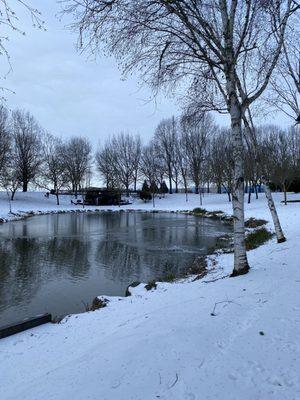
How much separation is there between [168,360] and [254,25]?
29.5 feet

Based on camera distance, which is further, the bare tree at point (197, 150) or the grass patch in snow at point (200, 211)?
the bare tree at point (197, 150)

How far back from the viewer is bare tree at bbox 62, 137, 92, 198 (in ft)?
254

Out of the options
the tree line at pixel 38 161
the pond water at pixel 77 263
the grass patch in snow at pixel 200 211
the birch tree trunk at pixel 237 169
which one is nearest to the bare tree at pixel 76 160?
the tree line at pixel 38 161

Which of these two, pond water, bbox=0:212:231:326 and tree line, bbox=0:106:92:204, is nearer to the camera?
pond water, bbox=0:212:231:326

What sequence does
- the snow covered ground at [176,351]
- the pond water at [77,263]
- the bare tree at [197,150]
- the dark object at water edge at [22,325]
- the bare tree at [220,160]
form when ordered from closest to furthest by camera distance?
the snow covered ground at [176,351], the dark object at water edge at [22,325], the pond water at [77,263], the bare tree at [220,160], the bare tree at [197,150]

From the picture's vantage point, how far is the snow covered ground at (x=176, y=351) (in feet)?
13.2

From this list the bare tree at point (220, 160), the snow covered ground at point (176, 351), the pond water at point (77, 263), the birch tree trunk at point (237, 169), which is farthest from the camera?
the bare tree at point (220, 160)

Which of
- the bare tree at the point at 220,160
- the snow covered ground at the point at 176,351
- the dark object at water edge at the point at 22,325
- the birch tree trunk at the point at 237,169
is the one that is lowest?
the dark object at water edge at the point at 22,325

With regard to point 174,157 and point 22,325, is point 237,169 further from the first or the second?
point 174,157

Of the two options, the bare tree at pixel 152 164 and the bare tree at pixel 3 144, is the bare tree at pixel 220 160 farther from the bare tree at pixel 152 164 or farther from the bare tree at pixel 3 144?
the bare tree at pixel 3 144

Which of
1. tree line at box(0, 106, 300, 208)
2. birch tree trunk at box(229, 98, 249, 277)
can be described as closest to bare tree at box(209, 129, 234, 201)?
tree line at box(0, 106, 300, 208)

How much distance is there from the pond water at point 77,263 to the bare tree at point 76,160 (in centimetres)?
4827

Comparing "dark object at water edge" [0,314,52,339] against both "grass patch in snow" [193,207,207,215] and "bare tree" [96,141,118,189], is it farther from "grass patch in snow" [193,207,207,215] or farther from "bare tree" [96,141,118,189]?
"bare tree" [96,141,118,189]

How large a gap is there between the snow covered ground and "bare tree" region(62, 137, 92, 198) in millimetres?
70345
